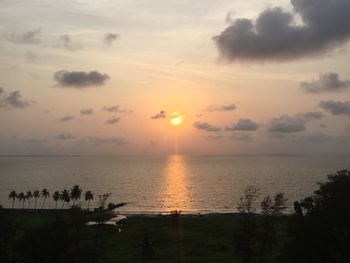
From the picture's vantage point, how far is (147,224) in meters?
146

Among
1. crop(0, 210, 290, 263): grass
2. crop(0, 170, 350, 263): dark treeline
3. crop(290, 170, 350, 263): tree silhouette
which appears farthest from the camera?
crop(0, 210, 290, 263): grass

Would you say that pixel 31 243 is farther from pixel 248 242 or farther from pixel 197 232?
pixel 197 232

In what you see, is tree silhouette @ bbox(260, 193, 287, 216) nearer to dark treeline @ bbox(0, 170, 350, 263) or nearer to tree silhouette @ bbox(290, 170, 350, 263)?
dark treeline @ bbox(0, 170, 350, 263)

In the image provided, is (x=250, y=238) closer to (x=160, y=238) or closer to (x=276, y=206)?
(x=276, y=206)

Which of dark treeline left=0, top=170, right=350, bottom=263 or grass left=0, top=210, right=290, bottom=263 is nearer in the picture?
dark treeline left=0, top=170, right=350, bottom=263

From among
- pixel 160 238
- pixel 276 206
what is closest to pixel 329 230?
pixel 276 206

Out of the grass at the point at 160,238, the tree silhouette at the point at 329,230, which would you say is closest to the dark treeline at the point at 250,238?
the tree silhouette at the point at 329,230

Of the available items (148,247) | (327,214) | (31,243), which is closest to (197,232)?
(148,247)

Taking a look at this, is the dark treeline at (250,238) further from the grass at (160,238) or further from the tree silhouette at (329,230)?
the grass at (160,238)

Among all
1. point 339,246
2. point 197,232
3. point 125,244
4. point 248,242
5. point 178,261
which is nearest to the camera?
point 339,246

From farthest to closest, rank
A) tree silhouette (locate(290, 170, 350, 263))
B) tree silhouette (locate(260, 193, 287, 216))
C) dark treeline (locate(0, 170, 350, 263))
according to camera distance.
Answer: tree silhouette (locate(260, 193, 287, 216))
tree silhouette (locate(290, 170, 350, 263))
dark treeline (locate(0, 170, 350, 263))

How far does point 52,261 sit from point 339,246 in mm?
35200

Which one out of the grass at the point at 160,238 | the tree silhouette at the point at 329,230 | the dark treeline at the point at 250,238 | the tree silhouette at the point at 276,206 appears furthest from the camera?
the grass at the point at 160,238

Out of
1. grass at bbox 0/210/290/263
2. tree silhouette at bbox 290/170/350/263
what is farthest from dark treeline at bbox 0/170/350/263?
grass at bbox 0/210/290/263
